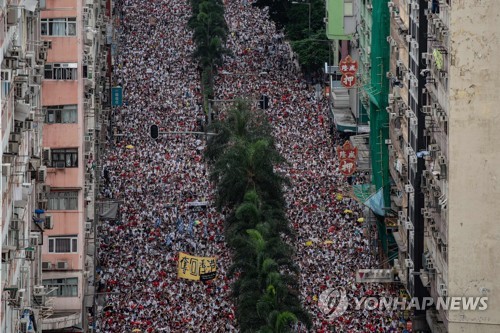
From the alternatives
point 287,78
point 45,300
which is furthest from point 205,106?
point 45,300

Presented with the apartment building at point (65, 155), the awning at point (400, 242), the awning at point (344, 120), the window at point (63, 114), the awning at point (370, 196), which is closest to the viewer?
the apartment building at point (65, 155)

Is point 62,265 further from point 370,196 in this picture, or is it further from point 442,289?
point 370,196

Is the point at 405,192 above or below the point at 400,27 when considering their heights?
below

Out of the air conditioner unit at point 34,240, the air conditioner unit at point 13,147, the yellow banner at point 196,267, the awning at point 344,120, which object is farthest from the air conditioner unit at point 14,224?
the awning at point 344,120

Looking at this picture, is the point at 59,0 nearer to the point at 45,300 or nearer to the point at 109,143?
the point at 45,300

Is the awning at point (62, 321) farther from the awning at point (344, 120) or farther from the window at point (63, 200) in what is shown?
the awning at point (344, 120)

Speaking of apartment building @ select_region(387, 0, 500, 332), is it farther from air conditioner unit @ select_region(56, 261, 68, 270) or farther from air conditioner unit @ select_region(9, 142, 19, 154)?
air conditioner unit @ select_region(9, 142, 19, 154)
